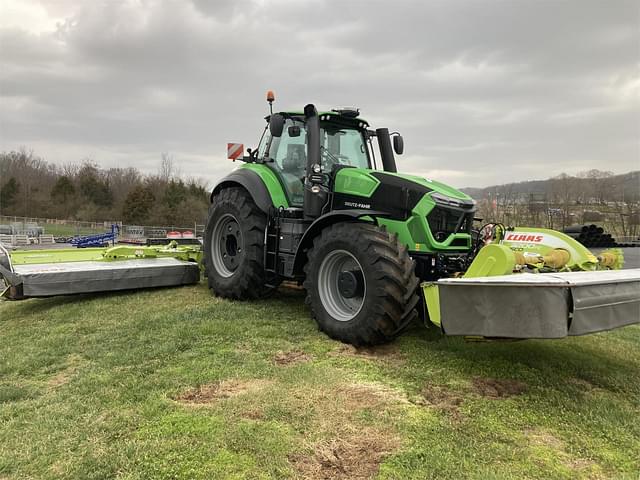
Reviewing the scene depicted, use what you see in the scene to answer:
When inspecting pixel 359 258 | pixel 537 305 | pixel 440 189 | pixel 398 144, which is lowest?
pixel 537 305

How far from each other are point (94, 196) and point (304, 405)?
6054 centimetres

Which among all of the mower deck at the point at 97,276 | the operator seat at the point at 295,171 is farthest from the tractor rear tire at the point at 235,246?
the mower deck at the point at 97,276

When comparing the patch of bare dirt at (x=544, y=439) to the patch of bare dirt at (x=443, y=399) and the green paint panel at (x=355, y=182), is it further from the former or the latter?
the green paint panel at (x=355, y=182)

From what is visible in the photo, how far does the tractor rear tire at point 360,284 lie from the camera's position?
13.7 ft

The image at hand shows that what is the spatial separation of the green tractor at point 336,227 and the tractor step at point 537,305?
0.76 m

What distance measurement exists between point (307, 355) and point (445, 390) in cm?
130

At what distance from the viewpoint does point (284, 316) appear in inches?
220

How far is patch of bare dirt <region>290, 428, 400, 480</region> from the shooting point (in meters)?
2.51

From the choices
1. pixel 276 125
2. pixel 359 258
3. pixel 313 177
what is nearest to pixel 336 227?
pixel 359 258

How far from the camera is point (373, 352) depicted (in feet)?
14.3

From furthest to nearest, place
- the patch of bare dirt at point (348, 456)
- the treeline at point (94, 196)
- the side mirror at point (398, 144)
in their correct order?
the treeline at point (94, 196)
the side mirror at point (398, 144)
the patch of bare dirt at point (348, 456)

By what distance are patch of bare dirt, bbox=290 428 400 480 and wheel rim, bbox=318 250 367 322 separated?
1.95m

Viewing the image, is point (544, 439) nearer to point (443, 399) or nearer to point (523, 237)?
point (443, 399)

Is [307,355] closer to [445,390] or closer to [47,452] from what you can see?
[445,390]
